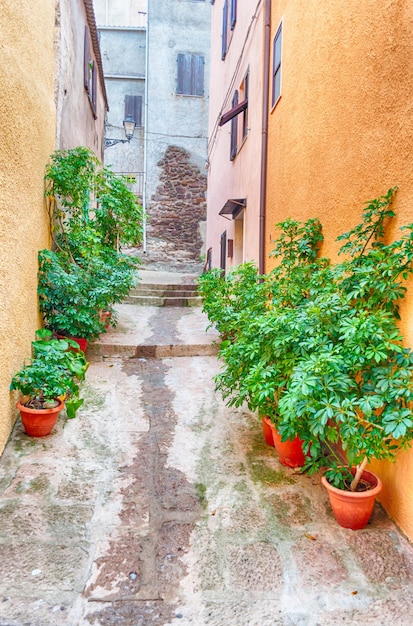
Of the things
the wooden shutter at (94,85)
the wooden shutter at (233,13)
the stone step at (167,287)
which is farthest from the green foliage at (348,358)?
the wooden shutter at (233,13)

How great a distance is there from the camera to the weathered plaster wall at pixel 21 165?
314cm

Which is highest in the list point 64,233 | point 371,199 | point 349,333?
point 371,199

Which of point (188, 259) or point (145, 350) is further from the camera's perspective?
point (188, 259)

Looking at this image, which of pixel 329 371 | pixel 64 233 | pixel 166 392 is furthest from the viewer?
pixel 64 233

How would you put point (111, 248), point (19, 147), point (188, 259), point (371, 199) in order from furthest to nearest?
point (188, 259) < point (111, 248) < point (19, 147) < point (371, 199)

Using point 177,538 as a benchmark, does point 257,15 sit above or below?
above

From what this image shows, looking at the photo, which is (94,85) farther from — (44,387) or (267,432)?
(267,432)

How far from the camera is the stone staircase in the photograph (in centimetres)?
913

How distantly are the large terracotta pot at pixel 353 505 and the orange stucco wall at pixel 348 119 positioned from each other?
181 mm

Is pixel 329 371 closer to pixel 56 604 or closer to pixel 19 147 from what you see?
pixel 56 604

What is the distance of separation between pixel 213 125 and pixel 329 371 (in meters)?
10.7

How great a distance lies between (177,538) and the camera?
247 centimetres

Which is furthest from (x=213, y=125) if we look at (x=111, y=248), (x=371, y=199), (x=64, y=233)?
(x=371, y=199)

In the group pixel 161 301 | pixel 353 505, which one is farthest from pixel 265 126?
pixel 353 505
